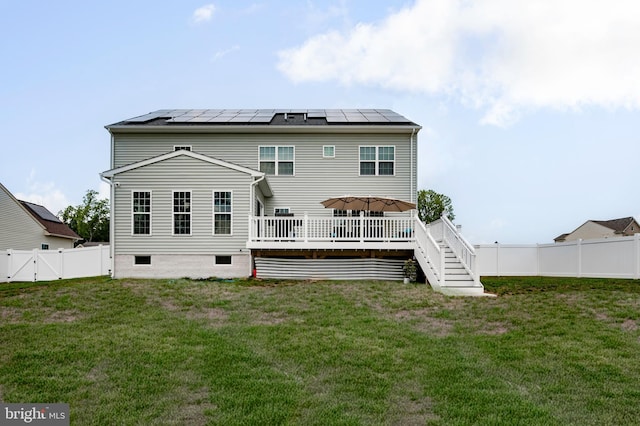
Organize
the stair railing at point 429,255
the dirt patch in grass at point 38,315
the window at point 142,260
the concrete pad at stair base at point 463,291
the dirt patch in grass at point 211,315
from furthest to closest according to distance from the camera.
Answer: the window at point 142,260 < the stair railing at point 429,255 < the concrete pad at stair base at point 463,291 < the dirt patch in grass at point 38,315 < the dirt patch in grass at point 211,315

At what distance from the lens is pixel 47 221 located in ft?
105

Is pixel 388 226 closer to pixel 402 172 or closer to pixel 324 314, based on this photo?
pixel 402 172

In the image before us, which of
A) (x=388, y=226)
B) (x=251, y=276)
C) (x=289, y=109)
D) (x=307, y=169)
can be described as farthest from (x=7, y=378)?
(x=289, y=109)

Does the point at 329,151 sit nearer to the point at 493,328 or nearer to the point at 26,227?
the point at 493,328

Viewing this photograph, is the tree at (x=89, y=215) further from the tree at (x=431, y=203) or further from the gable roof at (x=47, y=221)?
the tree at (x=431, y=203)

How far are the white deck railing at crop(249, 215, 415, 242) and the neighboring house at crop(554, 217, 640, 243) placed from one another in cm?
2720

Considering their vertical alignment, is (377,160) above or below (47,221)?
above

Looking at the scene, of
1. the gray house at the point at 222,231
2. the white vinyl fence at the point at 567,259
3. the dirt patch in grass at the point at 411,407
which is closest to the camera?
the dirt patch in grass at the point at 411,407

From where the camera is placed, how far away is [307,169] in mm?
21219

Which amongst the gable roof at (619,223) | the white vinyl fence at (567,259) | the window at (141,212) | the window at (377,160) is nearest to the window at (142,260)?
the window at (141,212)

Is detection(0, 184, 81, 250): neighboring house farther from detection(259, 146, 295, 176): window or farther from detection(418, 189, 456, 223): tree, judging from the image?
detection(418, 189, 456, 223): tree

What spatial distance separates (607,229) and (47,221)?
44207mm

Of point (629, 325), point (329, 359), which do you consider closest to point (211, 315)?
point (329, 359)

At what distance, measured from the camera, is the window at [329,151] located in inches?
835
